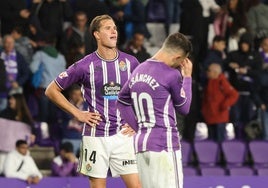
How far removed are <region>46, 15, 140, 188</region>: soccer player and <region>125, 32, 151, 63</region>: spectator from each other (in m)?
5.46

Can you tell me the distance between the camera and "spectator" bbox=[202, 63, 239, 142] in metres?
15.5

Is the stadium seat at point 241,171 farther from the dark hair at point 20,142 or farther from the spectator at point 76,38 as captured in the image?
the dark hair at point 20,142

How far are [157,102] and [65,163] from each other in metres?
6.01

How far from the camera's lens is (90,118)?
9766 mm

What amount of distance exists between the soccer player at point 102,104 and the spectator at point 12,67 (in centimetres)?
532

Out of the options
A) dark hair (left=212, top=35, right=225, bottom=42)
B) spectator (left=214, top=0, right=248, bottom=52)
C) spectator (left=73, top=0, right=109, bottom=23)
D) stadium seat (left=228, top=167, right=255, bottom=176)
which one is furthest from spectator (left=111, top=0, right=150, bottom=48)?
stadium seat (left=228, top=167, right=255, bottom=176)

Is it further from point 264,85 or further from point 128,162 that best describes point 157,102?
point 264,85

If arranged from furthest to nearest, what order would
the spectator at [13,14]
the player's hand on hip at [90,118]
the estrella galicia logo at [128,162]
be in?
the spectator at [13,14]
the estrella galicia logo at [128,162]
the player's hand on hip at [90,118]

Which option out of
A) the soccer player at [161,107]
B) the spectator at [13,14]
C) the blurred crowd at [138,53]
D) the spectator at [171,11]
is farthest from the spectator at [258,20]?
the soccer player at [161,107]

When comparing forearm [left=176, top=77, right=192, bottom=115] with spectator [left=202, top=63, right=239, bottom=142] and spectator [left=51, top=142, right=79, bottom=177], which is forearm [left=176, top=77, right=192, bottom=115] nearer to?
spectator [left=51, top=142, right=79, bottom=177]

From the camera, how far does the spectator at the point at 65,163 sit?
557 inches

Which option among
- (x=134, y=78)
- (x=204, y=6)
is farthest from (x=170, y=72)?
(x=204, y=6)

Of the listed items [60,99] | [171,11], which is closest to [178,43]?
[60,99]

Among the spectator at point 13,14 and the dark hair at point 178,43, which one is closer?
the dark hair at point 178,43
